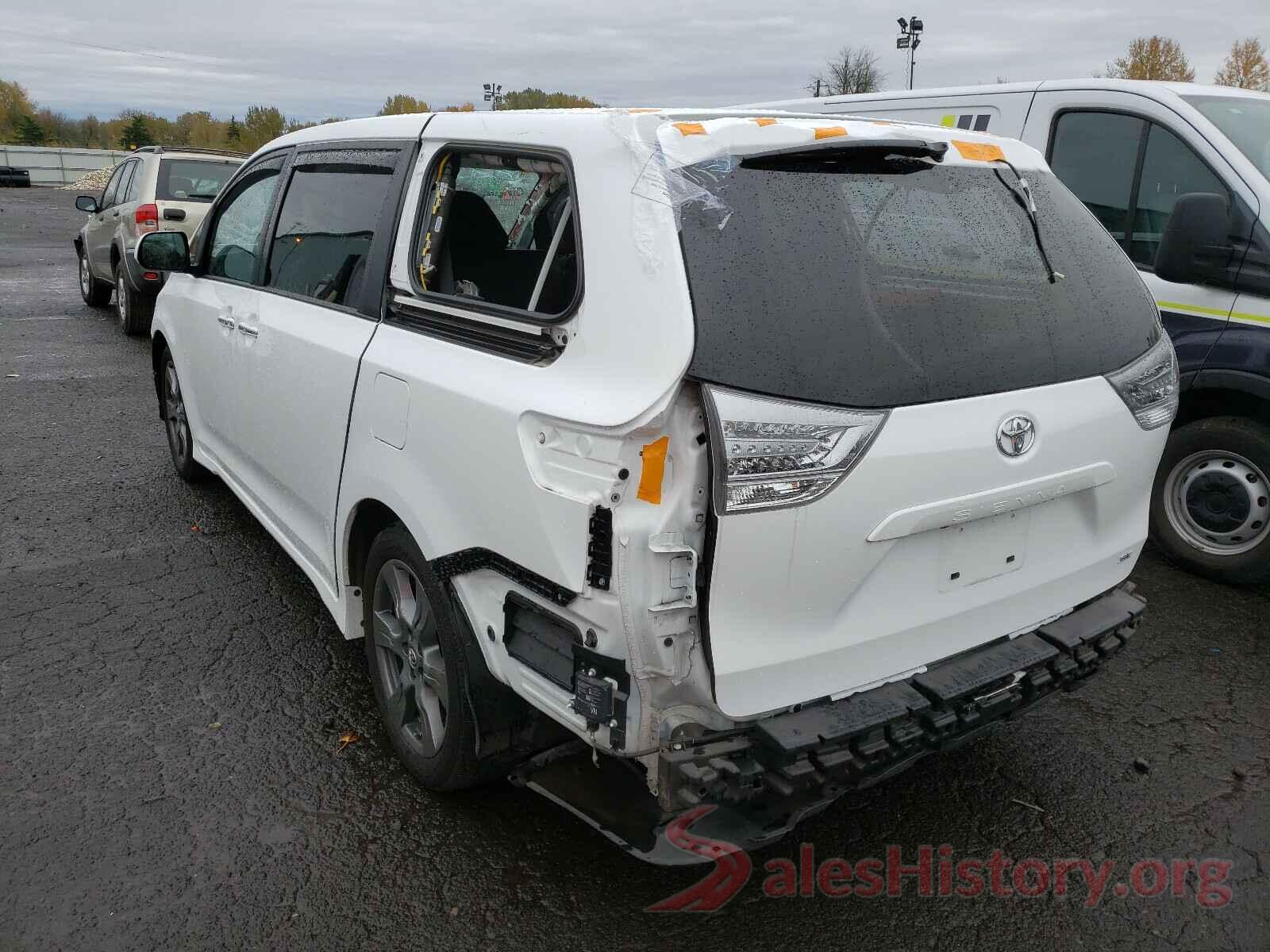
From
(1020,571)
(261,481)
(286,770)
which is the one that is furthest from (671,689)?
(261,481)

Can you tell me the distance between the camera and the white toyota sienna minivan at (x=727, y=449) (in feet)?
6.90

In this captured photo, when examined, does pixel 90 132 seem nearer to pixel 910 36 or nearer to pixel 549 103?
pixel 910 36

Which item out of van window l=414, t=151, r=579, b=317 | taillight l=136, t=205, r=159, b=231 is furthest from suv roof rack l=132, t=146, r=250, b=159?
van window l=414, t=151, r=579, b=317

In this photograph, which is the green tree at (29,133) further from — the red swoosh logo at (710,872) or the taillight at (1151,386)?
the taillight at (1151,386)

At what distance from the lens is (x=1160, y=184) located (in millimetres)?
4812

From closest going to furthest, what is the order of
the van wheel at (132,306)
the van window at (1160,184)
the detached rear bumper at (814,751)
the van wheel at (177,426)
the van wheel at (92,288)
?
the detached rear bumper at (814,751), the van window at (1160,184), the van wheel at (177,426), the van wheel at (132,306), the van wheel at (92,288)

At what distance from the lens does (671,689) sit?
2.15 meters

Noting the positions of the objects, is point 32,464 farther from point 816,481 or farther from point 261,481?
point 816,481

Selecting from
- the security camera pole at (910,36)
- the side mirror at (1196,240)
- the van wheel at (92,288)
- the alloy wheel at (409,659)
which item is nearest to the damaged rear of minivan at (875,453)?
the alloy wheel at (409,659)

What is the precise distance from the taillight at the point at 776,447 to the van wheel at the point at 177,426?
423cm

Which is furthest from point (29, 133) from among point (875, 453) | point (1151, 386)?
point (875, 453)

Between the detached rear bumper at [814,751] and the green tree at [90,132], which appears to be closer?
the detached rear bumper at [814,751]

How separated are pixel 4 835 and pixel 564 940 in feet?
5.34

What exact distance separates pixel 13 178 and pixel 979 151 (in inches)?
1976
